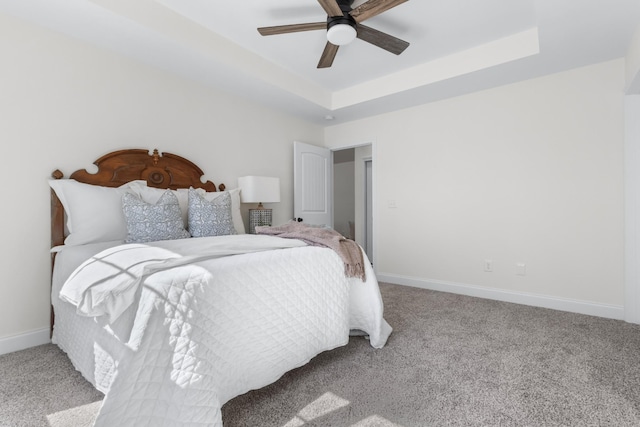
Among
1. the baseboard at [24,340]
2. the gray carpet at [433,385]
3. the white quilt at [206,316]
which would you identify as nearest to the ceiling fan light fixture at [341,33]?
the white quilt at [206,316]

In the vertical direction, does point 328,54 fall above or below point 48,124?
above

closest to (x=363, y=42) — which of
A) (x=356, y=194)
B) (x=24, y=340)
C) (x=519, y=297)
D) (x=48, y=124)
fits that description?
(x=48, y=124)

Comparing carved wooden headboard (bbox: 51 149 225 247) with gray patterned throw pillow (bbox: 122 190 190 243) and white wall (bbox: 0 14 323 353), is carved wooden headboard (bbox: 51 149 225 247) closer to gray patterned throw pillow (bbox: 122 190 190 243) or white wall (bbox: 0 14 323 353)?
white wall (bbox: 0 14 323 353)

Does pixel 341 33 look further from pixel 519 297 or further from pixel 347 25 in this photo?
pixel 519 297

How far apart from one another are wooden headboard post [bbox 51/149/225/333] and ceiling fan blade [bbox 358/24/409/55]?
2.01 meters

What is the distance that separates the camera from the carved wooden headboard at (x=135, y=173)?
236 centimetres

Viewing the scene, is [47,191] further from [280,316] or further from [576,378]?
[576,378]

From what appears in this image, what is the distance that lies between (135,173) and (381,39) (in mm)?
2317

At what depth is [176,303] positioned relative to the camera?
1.26m

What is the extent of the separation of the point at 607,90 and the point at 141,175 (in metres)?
4.21

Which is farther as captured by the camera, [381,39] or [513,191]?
[513,191]

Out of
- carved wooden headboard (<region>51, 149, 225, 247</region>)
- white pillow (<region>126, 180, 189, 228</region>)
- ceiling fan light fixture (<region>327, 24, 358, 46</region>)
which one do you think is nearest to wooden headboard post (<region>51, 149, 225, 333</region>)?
carved wooden headboard (<region>51, 149, 225, 247</region>)

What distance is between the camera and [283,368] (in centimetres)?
166

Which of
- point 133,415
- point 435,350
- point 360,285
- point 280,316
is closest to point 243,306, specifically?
point 280,316
